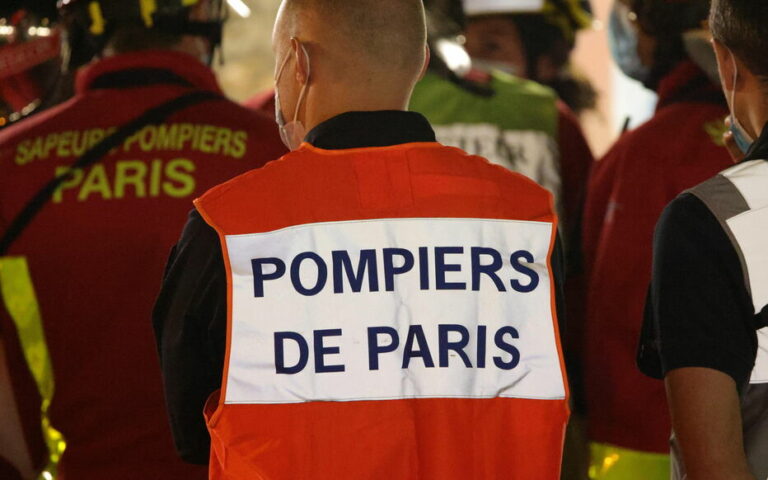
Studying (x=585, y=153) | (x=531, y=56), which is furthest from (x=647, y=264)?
(x=531, y=56)

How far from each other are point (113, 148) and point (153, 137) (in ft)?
0.28

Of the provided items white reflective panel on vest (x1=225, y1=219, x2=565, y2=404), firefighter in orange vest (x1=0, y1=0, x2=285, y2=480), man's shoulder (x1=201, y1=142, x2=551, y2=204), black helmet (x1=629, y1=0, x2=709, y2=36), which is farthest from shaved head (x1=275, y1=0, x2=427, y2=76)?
black helmet (x1=629, y1=0, x2=709, y2=36)

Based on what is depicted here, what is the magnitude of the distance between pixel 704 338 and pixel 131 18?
1547mm

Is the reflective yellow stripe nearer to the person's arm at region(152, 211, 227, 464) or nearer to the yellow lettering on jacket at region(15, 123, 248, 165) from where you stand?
the yellow lettering on jacket at region(15, 123, 248, 165)

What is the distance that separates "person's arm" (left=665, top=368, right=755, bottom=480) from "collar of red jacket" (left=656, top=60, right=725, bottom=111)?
1.34m

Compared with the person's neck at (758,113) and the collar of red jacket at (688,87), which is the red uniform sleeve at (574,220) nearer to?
the collar of red jacket at (688,87)

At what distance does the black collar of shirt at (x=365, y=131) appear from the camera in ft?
6.15

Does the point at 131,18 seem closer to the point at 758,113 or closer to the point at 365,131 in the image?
the point at 365,131

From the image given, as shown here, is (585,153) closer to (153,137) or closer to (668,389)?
(153,137)

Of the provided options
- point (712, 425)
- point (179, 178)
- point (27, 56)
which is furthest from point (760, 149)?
point (27, 56)

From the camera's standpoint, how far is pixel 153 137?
251 cm

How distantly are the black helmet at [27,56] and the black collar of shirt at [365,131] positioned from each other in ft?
4.84

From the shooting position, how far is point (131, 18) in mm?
2686

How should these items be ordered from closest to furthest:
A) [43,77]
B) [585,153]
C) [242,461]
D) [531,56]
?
[242,461] → [43,77] → [585,153] → [531,56]
